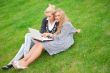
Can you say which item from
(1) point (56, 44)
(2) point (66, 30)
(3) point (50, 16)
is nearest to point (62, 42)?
(1) point (56, 44)

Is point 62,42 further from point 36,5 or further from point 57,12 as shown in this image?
→ point 36,5

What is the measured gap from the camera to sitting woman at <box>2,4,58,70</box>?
7.67 meters

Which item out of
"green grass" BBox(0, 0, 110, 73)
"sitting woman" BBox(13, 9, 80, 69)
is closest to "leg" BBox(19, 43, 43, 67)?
"sitting woman" BBox(13, 9, 80, 69)

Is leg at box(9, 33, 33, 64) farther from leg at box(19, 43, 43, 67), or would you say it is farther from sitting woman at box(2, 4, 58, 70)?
leg at box(19, 43, 43, 67)

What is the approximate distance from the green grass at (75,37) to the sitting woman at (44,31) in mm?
413

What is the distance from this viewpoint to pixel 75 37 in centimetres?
848

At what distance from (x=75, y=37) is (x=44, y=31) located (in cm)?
100

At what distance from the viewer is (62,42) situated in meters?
7.62

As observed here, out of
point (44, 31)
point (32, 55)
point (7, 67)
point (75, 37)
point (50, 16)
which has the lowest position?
point (7, 67)

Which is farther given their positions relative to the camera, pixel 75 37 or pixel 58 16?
pixel 75 37

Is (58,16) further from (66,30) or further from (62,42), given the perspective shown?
(62,42)

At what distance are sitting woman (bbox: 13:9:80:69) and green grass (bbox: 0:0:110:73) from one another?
0.18 meters

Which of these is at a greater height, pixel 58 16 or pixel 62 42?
pixel 58 16

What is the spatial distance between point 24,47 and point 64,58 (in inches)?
47.0
